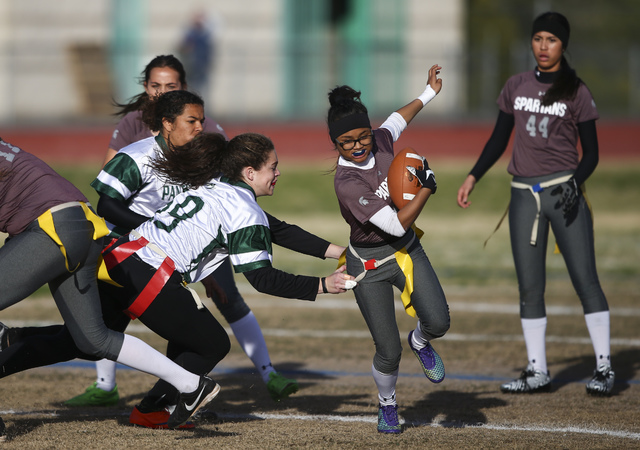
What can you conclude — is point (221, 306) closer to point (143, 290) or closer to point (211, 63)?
point (143, 290)

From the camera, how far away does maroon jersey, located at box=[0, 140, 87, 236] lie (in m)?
4.60

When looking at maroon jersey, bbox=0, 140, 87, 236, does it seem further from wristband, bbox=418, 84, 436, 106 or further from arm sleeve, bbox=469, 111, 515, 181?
arm sleeve, bbox=469, 111, 515, 181

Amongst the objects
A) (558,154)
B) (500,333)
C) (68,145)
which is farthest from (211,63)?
(558,154)

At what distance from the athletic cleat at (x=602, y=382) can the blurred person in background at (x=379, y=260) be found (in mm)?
1479

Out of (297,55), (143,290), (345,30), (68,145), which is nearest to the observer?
(143,290)

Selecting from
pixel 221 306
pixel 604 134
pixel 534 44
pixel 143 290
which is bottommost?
pixel 604 134

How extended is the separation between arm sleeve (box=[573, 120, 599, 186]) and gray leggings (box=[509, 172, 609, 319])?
0.13m

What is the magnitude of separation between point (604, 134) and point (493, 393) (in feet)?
51.6

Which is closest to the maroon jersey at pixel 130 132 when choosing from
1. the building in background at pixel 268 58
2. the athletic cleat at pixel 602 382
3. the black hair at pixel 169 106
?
the black hair at pixel 169 106

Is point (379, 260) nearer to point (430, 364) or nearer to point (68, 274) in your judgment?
point (430, 364)

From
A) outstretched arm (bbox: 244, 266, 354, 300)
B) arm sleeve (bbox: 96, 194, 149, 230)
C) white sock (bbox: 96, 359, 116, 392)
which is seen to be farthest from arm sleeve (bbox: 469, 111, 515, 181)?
A: white sock (bbox: 96, 359, 116, 392)

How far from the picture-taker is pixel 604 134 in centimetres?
2062

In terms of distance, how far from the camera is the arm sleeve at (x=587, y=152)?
6.20 metres

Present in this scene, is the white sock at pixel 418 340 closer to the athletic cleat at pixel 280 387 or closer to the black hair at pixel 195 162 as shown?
the athletic cleat at pixel 280 387
